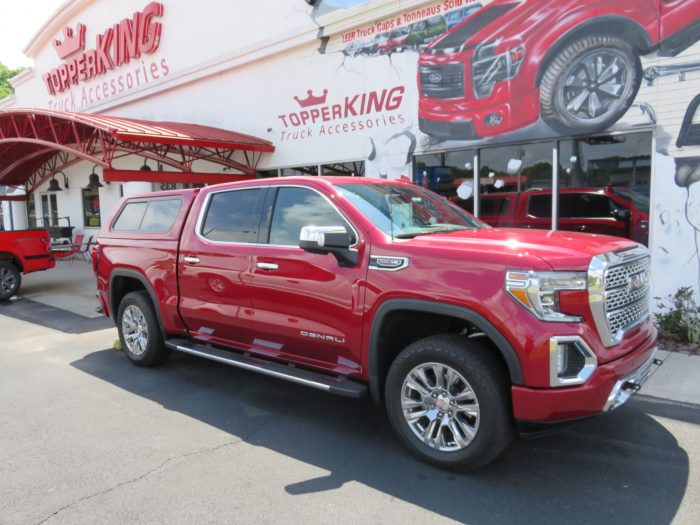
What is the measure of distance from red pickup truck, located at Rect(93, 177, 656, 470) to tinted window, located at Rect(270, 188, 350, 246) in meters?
0.01

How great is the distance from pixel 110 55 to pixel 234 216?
14.2 m

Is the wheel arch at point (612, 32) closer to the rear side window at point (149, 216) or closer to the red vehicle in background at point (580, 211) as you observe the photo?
the red vehicle in background at point (580, 211)

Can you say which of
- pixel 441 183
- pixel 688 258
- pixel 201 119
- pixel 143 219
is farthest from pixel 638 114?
pixel 201 119

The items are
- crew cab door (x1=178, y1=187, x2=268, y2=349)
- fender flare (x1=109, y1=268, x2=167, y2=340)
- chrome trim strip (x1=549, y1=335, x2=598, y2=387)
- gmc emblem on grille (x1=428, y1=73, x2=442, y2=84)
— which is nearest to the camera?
chrome trim strip (x1=549, y1=335, x2=598, y2=387)

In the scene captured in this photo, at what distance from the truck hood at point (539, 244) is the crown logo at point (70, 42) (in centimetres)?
1762

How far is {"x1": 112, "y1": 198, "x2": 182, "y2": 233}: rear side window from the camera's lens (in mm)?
5410

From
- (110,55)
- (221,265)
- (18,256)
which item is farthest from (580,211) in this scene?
(110,55)

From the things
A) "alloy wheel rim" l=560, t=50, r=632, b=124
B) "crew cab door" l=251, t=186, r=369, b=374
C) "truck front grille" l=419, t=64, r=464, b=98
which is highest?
"truck front grille" l=419, t=64, r=464, b=98

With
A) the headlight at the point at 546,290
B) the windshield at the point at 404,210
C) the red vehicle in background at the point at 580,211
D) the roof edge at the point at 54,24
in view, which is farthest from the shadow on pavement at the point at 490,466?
the roof edge at the point at 54,24

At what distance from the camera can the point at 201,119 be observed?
1348 centimetres

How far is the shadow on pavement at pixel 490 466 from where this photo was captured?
296 centimetres

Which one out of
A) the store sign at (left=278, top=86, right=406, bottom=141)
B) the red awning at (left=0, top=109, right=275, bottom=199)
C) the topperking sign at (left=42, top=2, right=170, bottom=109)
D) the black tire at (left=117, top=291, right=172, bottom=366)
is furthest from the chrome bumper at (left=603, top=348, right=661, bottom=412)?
the topperking sign at (left=42, top=2, right=170, bottom=109)

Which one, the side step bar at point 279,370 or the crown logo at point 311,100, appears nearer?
the side step bar at point 279,370

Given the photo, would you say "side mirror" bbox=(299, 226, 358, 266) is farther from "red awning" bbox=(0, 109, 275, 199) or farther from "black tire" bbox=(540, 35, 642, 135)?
"red awning" bbox=(0, 109, 275, 199)
